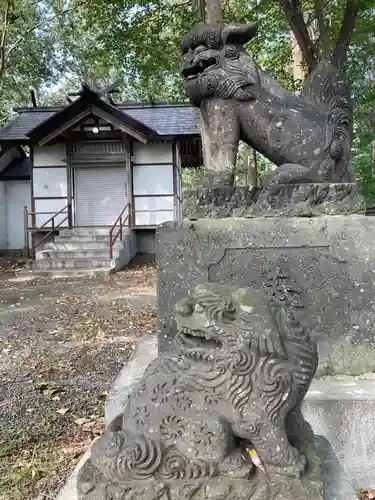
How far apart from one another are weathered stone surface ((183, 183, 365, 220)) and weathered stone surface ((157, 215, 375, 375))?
75 millimetres

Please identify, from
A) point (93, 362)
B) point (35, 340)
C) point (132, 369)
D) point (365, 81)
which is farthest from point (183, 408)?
point (365, 81)

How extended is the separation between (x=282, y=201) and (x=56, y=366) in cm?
367

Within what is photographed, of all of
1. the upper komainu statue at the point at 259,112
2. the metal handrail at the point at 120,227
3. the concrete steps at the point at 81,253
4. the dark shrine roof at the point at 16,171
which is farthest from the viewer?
the dark shrine roof at the point at 16,171

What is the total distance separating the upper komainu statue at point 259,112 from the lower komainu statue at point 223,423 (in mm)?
1896

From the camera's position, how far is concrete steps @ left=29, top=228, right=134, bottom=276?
44.3 ft

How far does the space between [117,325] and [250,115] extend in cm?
495

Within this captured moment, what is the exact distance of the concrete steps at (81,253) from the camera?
13.5 metres

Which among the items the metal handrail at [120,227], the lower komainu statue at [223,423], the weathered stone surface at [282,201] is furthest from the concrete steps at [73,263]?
the lower komainu statue at [223,423]

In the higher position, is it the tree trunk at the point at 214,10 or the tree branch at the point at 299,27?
the tree branch at the point at 299,27

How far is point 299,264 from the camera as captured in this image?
3178 mm

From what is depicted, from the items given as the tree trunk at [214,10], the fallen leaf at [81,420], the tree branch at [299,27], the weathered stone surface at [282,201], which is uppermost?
the tree branch at [299,27]

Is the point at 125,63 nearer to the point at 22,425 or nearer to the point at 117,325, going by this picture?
the point at 117,325

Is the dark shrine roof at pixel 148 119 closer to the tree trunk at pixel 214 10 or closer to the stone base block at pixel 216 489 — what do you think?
the tree trunk at pixel 214 10

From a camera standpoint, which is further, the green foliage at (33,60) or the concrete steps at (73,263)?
the green foliage at (33,60)
